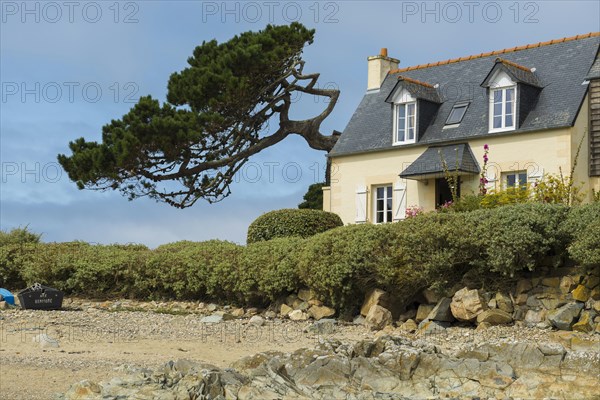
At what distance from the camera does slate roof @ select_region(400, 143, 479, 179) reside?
82.7ft

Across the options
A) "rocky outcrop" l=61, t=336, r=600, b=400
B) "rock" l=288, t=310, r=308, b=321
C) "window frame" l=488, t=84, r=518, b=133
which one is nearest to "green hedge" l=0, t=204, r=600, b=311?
"rock" l=288, t=310, r=308, b=321

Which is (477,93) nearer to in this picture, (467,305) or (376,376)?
(467,305)

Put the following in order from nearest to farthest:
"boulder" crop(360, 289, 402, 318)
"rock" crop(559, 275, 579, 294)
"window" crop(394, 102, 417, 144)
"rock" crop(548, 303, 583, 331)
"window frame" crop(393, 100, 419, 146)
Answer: "rock" crop(548, 303, 583, 331)
"rock" crop(559, 275, 579, 294)
"boulder" crop(360, 289, 402, 318)
"window frame" crop(393, 100, 419, 146)
"window" crop(394, 102, 417, 144)

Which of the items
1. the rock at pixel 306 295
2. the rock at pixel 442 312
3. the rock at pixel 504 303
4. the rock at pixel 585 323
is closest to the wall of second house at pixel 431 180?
the rock at pixel 306 295

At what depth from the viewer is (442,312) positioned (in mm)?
15492

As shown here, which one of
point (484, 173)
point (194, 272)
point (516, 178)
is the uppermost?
point (484, 173)

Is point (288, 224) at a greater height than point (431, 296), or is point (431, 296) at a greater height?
point (288, 224)

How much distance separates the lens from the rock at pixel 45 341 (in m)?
12.9

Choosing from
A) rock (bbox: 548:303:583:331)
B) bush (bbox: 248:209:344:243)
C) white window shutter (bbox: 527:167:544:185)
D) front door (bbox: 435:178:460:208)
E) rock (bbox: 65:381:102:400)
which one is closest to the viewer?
rock (bbox: 65:381:102:400)

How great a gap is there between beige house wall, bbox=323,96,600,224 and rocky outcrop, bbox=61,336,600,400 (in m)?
13.2

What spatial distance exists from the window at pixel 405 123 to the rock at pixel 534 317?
1260cm


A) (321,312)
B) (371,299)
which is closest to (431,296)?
(371,299)

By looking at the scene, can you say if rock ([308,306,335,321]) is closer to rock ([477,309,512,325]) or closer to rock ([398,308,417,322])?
rock ([398,308,417,322])

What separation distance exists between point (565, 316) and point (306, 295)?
547cm
